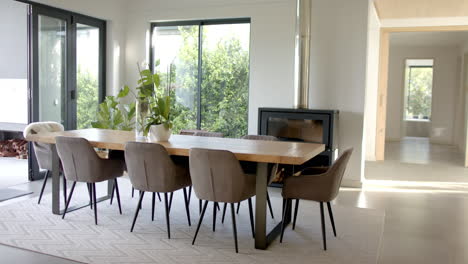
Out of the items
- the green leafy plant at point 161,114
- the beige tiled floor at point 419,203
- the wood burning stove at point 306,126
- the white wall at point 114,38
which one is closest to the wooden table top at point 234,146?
the green leafy plant at point 161,114

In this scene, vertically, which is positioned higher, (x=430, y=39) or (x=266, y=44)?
(x=430, y=39)

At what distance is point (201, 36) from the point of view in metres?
7.10

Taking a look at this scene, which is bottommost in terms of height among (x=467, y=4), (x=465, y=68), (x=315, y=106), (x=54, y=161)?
(x=54, y=161)

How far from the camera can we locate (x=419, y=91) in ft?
42.8

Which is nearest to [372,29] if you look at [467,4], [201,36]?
[467,4]

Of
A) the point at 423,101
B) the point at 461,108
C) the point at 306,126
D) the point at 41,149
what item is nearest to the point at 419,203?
the point at 306,126

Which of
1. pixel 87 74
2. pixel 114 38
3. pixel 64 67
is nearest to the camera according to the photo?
pixel 64 67

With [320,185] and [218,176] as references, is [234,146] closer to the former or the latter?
[218,176]

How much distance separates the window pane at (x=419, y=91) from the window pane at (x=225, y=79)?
797 centimetres

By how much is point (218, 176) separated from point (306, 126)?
9.14 feet

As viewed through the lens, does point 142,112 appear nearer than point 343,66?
Yes

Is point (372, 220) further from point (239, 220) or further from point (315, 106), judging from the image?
point (315, 106)

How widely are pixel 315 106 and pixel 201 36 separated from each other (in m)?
2.20

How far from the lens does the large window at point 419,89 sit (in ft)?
42.6
